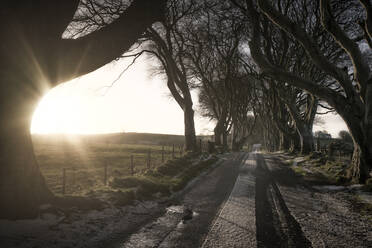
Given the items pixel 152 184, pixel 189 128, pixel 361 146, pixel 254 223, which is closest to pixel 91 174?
pixel 152 184

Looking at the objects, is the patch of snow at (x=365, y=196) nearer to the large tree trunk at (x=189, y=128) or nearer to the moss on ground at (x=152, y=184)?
the moss on ground at (x=152, y=184)

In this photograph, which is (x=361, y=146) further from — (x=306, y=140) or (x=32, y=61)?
(x=306, y=140)

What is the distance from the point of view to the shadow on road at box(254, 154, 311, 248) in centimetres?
368

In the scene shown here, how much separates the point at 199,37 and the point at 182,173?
12.9m

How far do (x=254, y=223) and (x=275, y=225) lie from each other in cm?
36

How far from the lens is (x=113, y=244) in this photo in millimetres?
3668

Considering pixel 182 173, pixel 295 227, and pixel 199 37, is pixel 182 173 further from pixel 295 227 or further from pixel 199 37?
pixel 199 37

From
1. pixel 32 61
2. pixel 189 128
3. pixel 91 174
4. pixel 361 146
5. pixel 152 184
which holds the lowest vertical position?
pixel 91 174

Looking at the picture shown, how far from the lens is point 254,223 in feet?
14.6

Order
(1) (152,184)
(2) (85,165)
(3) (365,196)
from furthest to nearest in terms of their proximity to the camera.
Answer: (2) (85,165) < (1) (152,184) < (3) (365,196)

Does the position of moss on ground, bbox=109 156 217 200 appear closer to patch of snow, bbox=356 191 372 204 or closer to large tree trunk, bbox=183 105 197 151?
patch of snow, bbox=356 191 372 204

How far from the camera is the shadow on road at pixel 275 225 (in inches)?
145

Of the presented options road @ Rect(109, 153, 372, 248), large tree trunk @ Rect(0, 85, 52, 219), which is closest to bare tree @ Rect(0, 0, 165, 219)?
large tree trunk @ Rect(0, 85, 52, 219)

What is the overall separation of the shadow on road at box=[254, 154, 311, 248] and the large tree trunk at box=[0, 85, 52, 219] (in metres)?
3.86
